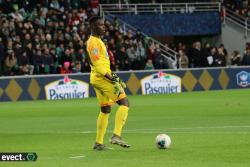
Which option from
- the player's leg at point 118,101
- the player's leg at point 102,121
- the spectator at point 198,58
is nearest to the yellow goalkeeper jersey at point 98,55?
the player's leg at point 118,101

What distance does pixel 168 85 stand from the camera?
118 feet

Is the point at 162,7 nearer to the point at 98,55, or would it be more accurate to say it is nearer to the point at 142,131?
the point at 142,131

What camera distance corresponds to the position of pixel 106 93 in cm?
1476

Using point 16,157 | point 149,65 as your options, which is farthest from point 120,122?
point 149,65

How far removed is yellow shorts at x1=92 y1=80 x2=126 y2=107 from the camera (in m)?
14.7

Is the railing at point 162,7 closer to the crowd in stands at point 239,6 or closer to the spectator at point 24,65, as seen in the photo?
the crowd in stands at point 239,6

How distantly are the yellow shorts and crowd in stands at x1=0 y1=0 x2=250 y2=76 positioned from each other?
1768 cm

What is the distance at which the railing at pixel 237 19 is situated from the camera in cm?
4704

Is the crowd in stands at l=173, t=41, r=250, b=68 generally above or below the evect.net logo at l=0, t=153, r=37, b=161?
above

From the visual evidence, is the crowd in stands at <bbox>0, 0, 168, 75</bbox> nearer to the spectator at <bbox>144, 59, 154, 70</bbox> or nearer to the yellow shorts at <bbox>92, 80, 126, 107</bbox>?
the spectator at <bbox>144, 59, 154, 70</bbox>

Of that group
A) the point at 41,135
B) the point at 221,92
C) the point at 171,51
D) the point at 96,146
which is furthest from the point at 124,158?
the point at 171,51

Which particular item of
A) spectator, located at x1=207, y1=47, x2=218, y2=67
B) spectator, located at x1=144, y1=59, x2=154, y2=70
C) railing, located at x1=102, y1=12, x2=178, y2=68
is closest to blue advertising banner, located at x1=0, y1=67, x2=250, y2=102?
spectator, located at x1=144, y1=59, x2=154, y2=70

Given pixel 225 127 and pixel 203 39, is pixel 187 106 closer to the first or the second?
pixel 225 127

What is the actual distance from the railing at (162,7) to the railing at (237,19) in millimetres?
739
